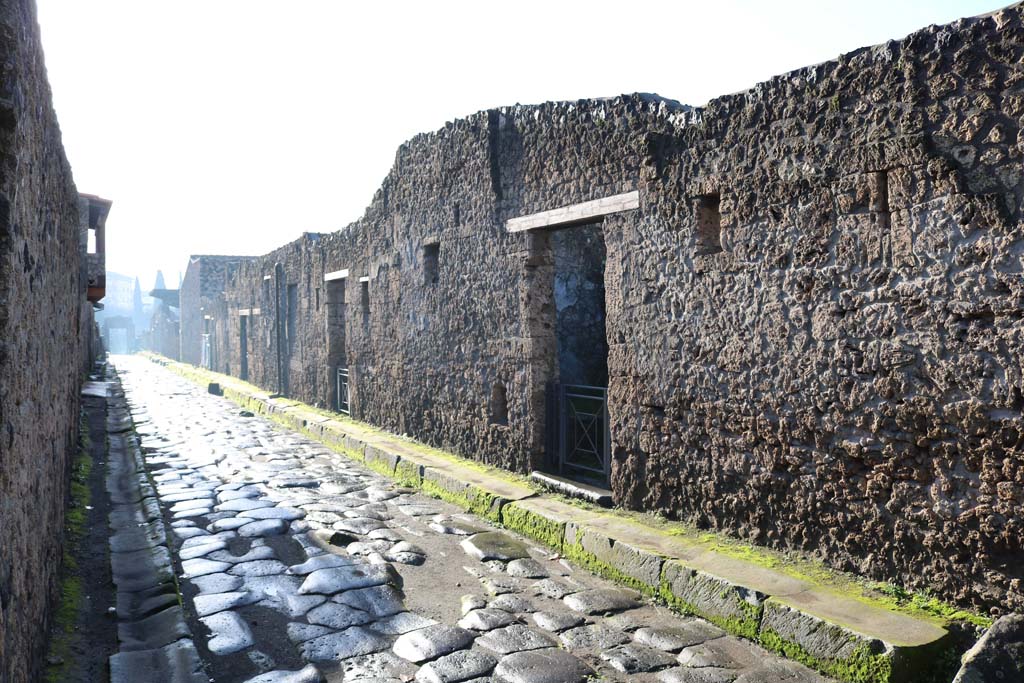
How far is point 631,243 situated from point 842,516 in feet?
7.60

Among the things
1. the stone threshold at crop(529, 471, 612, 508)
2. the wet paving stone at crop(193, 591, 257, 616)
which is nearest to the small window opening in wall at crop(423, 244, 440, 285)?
the stone threshold at crop(529, 471, 612, 508)

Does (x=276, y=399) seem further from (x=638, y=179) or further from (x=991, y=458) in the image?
(x=991, y=458)

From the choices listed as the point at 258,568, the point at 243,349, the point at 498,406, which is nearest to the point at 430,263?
the point at 498,406

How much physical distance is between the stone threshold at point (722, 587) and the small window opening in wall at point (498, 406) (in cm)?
49

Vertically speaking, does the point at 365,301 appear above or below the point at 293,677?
above

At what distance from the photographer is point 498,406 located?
7430mm

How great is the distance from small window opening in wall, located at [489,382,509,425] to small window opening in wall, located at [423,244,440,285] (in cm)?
188

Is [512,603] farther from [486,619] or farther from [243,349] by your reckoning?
[243,349]

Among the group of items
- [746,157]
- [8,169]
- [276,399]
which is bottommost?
[276,399]

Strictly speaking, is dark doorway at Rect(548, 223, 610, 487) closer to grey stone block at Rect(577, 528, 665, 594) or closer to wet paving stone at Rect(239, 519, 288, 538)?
grey stone block at Rect(577, 528, 665, 594)

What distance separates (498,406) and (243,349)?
1601 centimetres

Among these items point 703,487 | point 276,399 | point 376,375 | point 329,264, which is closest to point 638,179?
point 703,487

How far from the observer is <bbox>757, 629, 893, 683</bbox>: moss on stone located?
10.6 ft

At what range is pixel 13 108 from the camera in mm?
2092
